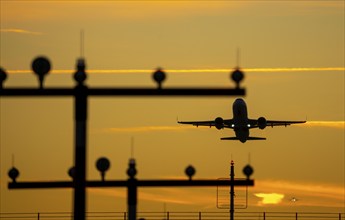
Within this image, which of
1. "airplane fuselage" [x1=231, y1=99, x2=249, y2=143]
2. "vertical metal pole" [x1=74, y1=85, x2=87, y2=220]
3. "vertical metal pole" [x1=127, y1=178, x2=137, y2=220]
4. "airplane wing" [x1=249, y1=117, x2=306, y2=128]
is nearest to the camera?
"vertical metal pole" [x1=74, y1=85, x2=87, y2=220]

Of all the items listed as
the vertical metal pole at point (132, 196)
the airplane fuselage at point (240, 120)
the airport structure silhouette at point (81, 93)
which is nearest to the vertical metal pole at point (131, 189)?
the vertical metal pole at point (132, 196)

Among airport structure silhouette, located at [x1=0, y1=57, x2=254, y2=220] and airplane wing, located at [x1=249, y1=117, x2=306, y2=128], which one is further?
airplane wing, located at [x1=249, y1=117, x2=306, y2=128]

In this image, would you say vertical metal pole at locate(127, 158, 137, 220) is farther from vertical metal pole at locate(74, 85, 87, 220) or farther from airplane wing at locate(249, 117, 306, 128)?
airplane wing at locate(249, 117, 306, 128)

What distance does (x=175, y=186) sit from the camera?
42.0 meters

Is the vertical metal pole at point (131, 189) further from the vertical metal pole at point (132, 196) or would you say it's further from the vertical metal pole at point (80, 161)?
the vertical metal pole at point (80, 161)

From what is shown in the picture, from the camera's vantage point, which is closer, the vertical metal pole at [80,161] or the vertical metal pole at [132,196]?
the vertical metal pole at [80,161]

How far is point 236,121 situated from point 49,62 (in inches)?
6343

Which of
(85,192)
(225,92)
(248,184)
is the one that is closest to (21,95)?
(85,192)

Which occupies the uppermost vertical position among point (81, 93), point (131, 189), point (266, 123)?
point (266, 123)

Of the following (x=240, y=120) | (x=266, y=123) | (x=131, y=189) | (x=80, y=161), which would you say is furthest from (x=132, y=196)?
(x=240, y=120)

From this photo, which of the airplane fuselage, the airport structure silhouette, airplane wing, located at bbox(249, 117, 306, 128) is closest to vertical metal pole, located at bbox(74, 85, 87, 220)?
the airport structure silhouette

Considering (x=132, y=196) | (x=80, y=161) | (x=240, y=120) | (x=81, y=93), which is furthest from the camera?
(x=240, y=120)

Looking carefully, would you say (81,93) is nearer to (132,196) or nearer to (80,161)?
(80,161)

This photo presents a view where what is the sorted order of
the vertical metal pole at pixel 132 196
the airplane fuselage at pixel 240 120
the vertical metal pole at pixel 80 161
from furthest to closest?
1. the airplane fuselage at pixel 240 120
2. the vertical metal pole at pixel 132 196
3. the vertical metal pole at pixel 80 161
